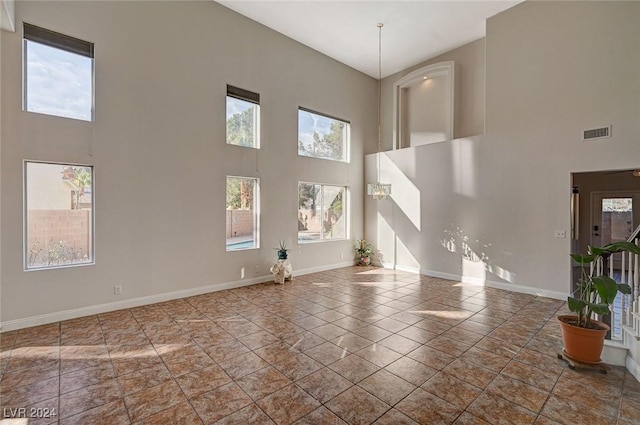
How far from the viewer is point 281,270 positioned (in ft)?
20.6

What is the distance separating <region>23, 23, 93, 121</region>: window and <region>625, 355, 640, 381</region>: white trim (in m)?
7.27

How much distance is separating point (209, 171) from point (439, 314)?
4756 millimetres

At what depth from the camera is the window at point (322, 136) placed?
730 cm

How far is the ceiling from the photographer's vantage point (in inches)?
223

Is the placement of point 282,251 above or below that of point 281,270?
above

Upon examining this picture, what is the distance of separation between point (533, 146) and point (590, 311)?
12.1ft

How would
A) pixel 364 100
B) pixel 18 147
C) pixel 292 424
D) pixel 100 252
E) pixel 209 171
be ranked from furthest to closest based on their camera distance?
1. pixel 364 100
2. pixel 209 171
3. pixel 100 252
4. pixel 18 147
5. pixel 292 424

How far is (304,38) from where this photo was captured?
686 centimetres

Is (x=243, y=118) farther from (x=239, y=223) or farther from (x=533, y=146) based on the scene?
(x=533, y=146)

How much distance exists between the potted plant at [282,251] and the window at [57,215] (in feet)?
10.8

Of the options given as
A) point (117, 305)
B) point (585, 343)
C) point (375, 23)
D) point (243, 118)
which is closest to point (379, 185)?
point (243, 118)

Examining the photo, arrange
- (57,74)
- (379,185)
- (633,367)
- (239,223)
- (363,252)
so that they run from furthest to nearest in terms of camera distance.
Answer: (363,252)
(239,223)
(379,185)
(57,74)
(633,367)

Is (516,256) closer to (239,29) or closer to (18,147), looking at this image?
(239,29)

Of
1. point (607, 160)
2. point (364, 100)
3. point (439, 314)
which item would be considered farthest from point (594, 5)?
point (439, 314)
